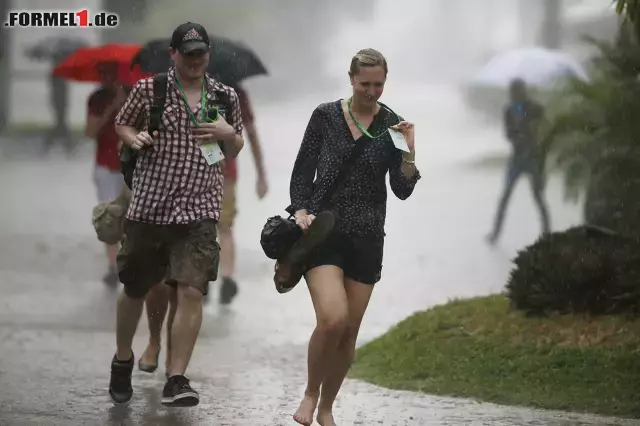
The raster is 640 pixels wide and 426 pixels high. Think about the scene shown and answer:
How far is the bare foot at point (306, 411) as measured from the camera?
6.16 meters

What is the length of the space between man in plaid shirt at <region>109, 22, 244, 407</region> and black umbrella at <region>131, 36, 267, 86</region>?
183 cm

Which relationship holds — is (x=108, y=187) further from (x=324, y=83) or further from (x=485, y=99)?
(x=485, y=99)

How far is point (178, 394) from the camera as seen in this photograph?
6.35 metres

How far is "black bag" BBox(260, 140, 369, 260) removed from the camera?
6012 mm

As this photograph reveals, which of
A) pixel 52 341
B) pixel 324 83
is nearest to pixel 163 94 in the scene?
pixel 52 341

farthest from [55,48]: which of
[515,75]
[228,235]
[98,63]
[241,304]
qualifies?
[515,75]

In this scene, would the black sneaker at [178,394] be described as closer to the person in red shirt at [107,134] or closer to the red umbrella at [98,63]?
the person in red shirt at [107,134]

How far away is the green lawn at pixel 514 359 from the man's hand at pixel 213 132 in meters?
2.15

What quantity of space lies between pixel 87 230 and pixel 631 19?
4248mm

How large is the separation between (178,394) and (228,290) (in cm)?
314

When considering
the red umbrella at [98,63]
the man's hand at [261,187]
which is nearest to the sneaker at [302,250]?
the man's hand at [261,187]

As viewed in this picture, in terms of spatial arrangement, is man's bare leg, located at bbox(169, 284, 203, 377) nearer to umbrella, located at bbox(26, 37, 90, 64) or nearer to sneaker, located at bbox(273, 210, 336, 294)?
sneaker, located at bbox(273, 210, 336, 294)

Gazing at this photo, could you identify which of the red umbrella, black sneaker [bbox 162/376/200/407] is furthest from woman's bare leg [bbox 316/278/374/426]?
the red umbrella

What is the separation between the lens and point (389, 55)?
31.8 ft
